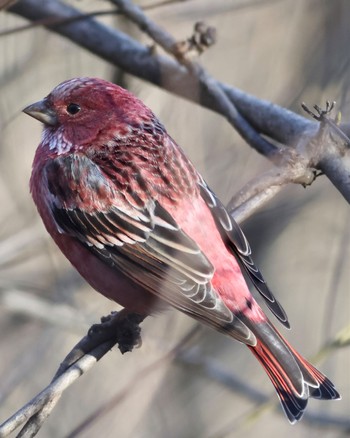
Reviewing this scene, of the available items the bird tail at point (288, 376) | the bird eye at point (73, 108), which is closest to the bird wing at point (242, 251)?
the bird tail at point (288, 376)

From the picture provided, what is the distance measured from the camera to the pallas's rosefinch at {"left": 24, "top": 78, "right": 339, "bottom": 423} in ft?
16.1

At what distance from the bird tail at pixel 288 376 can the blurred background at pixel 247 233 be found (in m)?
0.34

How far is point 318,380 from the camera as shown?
495 centimetres

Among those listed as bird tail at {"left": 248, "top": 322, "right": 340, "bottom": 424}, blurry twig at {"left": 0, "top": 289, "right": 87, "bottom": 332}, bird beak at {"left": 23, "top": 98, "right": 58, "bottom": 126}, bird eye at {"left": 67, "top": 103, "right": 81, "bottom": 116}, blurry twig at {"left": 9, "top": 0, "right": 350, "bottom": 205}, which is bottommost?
blurry twig at {"left": 0, "top": 289, "right": 87, "bottom": 332}

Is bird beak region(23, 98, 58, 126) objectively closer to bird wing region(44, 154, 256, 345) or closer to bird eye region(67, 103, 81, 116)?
bird eye region(67, 103, 81, 116)

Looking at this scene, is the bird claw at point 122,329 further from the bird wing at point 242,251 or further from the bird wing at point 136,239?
the bird wing at point 242,251

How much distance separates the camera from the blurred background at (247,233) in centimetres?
620

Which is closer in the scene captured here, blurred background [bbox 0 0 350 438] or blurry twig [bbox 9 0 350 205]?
blurry twig [bbox 9 0 350 205]

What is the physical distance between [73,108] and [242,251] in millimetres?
1590

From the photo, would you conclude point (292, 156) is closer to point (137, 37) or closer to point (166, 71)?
point (166, 71)

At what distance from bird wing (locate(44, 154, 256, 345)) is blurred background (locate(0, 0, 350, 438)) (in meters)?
0.40

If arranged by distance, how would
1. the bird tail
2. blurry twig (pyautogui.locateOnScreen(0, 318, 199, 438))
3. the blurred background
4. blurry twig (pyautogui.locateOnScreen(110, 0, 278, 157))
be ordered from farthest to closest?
the blurred background, blurry twig (pyautogui.locateOnScreen(110, 0, 278, 157)), the bird tail, blurry twig (pyautogui.locateOnScreen(0, 318, 199, 438))

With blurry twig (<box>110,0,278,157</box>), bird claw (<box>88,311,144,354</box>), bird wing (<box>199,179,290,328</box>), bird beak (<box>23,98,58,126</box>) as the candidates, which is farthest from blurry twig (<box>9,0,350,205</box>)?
bird claw (<box>88,311,144,354</box>)

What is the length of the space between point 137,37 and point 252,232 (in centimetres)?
197
